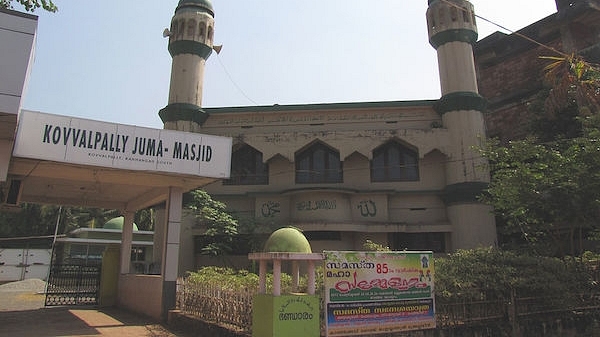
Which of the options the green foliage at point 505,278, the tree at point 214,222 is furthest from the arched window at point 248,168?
the green foliage at point 505,278

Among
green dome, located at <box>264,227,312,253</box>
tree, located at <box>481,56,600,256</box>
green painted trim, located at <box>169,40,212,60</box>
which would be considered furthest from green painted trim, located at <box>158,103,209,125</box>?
green dome, located at <box>264,227,312,253</box>

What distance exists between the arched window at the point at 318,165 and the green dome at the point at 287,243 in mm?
14137

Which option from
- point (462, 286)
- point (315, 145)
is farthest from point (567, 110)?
point (462, 286)

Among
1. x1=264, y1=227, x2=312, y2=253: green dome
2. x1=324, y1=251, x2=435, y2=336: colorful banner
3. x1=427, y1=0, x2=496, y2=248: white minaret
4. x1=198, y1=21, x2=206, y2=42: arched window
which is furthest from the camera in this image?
x1=198, y1=21, x2=206, y2=42: arched window

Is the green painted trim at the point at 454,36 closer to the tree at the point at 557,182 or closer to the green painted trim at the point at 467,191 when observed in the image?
the green painted trim at the point at 467,191

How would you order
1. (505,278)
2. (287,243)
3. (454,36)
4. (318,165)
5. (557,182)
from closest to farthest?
1. (287,243)
2. (505,278)
3. (557,182)
4. (318,165)
5. (454,36)

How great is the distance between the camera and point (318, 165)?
74.2 feet

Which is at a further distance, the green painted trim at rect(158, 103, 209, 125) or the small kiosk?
the green painted trim at rect(158, 103, 209, 125)

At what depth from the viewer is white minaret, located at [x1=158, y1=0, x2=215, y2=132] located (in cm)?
2261

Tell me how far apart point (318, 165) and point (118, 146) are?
43.3 ft

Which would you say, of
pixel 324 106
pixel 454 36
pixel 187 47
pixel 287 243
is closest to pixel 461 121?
pixel 454 36

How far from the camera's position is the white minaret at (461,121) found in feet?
66.7

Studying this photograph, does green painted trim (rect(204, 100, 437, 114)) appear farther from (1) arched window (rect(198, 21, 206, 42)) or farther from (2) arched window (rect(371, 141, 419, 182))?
(1) arched window (rect(198, 21, 206, 42))

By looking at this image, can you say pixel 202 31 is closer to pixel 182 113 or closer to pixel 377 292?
pixel 182 113
